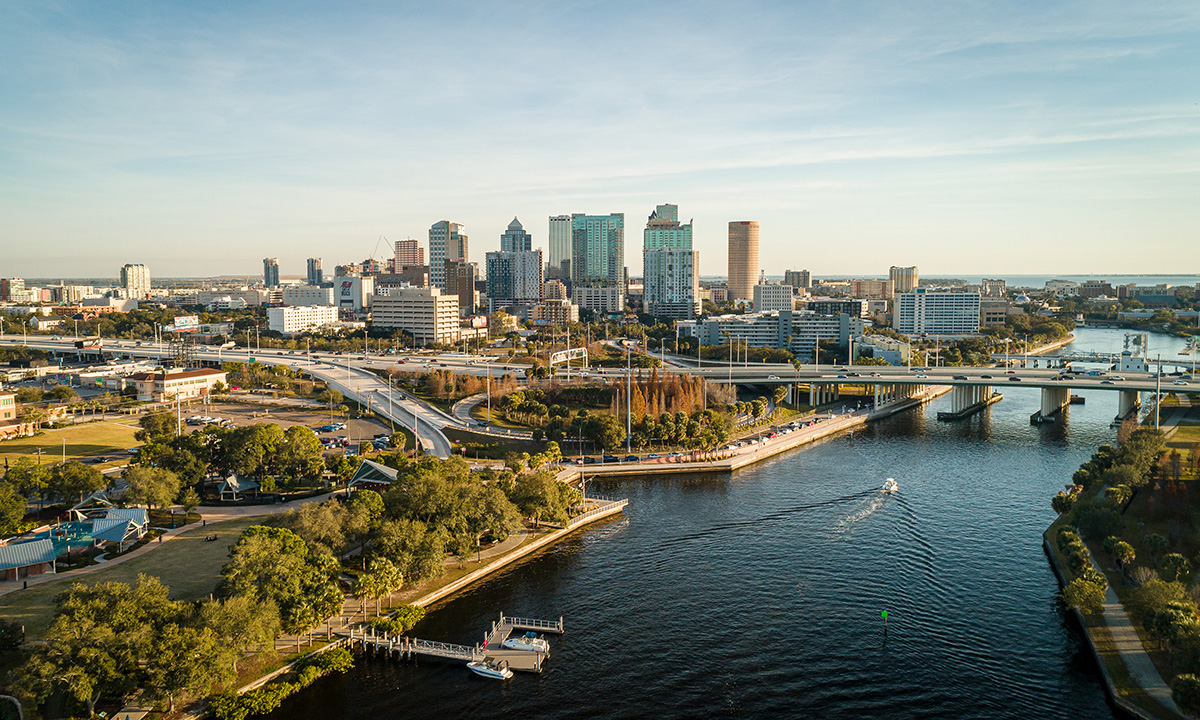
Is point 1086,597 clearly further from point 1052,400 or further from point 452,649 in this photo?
point 1052,400

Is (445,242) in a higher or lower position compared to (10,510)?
higher

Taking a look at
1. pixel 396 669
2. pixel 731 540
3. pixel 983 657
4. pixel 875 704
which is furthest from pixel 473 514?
pixel 983 657

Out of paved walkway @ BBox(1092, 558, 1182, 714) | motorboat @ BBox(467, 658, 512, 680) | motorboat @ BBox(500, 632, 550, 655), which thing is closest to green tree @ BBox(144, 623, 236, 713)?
motorboat @ BBox(467, 658, 512, 680)

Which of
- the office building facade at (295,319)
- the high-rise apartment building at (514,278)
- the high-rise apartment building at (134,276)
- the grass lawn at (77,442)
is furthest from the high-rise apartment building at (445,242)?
the grass lawn at (77,442)

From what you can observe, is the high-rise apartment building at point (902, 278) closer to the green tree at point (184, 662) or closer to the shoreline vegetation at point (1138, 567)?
the shoreline vegetation at point (1138, 567)

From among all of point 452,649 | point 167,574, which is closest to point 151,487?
point 167,574

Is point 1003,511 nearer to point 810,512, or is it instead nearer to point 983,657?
point 810,512
